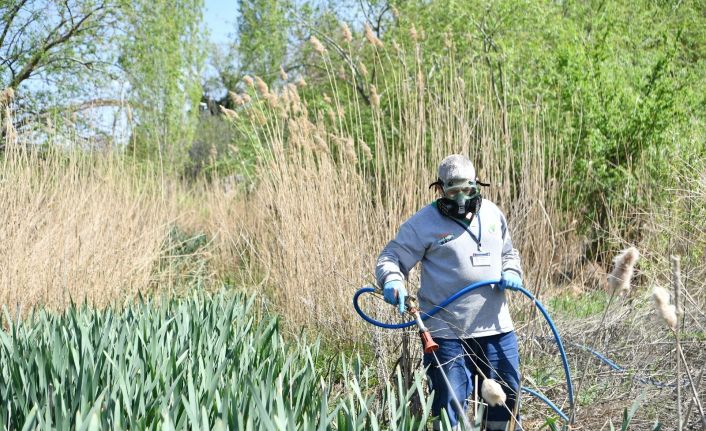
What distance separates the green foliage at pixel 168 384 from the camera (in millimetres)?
2160

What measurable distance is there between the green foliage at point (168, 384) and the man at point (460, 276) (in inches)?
14.2

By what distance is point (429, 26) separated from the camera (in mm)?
10289

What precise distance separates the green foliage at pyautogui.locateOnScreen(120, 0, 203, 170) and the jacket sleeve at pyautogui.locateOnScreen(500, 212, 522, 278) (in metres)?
7.43

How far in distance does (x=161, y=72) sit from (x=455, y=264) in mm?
9744

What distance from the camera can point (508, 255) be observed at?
3490mm

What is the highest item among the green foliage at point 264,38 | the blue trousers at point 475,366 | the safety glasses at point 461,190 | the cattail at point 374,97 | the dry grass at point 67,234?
the green foliage at point 264,38

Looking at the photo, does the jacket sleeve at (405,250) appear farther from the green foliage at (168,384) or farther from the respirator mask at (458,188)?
the green foliage at (168,384)

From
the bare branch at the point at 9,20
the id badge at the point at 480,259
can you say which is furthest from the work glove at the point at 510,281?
the bare branch at the point at 9,20

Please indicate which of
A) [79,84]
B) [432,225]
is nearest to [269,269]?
[432,225]

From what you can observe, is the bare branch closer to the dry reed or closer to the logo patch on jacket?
the dry reed

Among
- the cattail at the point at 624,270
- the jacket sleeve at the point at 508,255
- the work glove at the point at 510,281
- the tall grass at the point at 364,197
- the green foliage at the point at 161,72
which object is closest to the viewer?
the cattail at the point at 624,270

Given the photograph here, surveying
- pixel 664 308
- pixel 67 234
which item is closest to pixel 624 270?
pixel 664 308

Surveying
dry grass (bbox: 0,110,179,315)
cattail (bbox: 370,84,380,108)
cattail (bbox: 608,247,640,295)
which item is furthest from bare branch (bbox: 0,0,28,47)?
cattail (bbox: 608,247,640,295)

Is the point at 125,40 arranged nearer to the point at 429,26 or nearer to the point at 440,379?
the point at 429,26
